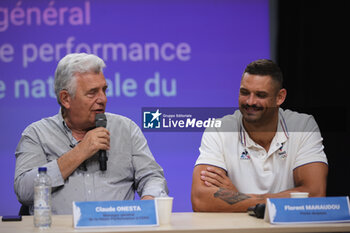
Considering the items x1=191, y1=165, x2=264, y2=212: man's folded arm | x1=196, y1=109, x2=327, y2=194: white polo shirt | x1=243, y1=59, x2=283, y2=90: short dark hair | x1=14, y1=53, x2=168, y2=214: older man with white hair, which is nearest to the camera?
x1=191, y1=165, x2=264, y2=212: man's folded arm

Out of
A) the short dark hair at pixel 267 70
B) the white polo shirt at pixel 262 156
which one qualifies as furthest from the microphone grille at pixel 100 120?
the short dark hair at pixel 267 70

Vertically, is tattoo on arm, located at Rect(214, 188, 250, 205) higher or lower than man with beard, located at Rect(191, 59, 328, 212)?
lower

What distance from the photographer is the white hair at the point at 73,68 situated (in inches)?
120

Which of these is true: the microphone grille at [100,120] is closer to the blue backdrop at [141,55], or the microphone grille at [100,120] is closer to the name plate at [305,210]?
the blue backdrop at [141,55]

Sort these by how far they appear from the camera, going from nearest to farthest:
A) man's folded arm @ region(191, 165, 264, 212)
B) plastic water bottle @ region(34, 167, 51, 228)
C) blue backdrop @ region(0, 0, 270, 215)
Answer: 1. plastic water bottle @ region(34, 167, 51, 228)
2. man's folded arm @ region(191, 165, 264, 212)
3. blue backdrop @ region(0, 0, 270, 215)

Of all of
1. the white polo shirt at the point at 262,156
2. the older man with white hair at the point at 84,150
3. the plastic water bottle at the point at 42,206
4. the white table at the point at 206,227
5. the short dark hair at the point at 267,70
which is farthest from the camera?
the short dark hair at the point at 267,70

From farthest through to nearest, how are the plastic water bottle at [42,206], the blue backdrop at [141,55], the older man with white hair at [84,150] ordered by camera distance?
the blue backdrop at [141,55]
the older man with white hair at [84,150]
the plastic water bottle at [42,206]

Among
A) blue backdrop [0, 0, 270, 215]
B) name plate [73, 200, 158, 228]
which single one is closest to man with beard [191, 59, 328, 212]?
blue backdrop [0, 0, 270, 215]

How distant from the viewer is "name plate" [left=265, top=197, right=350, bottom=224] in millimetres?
2064

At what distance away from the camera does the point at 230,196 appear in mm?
2705

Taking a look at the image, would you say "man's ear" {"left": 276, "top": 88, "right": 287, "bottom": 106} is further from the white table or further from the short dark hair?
the white table

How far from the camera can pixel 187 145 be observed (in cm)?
371

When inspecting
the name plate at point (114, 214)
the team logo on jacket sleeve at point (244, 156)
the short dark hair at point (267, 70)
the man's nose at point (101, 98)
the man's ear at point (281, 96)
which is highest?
the short dark hair at point (267, 70)

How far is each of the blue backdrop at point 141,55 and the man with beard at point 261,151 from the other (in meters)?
0.46
